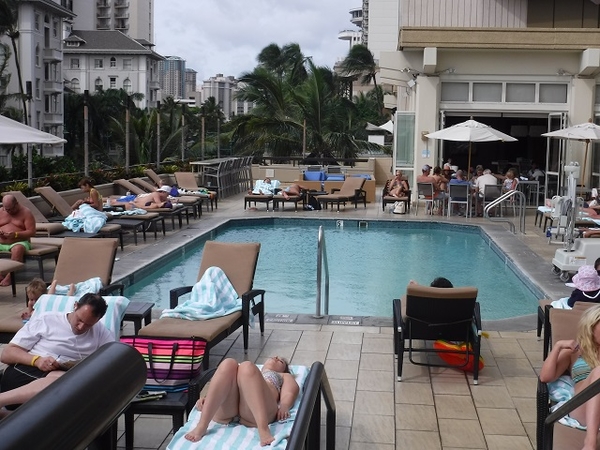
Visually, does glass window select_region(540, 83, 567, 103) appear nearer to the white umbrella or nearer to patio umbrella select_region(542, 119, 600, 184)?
patio umbrella select_region(542, 119, 600, 184)

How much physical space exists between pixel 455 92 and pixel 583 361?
53.1 ft

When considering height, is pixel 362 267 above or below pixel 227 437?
below

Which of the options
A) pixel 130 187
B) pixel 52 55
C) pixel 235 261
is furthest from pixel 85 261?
pixel 52 55

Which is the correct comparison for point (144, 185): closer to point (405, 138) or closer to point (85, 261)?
point (405, 138)

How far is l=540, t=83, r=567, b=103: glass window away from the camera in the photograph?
19703 millimetres

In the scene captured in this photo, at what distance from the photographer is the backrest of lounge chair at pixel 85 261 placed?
7.77 metres

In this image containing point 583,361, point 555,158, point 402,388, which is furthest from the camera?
point 555,158

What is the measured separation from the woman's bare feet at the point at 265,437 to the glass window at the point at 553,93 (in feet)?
57.3

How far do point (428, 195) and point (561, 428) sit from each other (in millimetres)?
14248

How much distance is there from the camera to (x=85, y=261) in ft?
25.8

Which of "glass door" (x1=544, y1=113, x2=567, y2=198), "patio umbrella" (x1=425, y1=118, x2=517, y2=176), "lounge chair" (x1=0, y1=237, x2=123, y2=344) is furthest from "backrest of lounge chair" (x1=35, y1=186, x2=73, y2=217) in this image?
"glass door" (x1=544, y1=113, x2=567, y2=198)

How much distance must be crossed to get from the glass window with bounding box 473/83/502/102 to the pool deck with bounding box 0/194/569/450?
12.6m

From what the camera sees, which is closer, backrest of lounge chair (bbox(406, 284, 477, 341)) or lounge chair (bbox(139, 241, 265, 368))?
backrest of lounge chair (bbox(406, 284, 477, 341))

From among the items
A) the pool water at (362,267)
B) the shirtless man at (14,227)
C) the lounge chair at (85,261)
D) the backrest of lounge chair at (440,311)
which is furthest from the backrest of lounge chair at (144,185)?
the backrest of lounge chair at (440,311)
